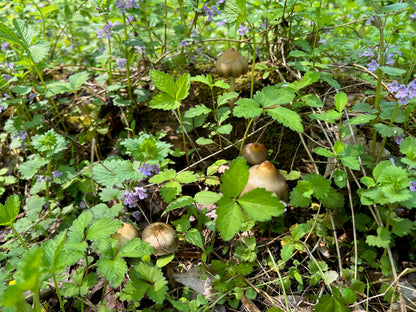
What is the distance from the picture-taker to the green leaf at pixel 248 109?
6.04 ft

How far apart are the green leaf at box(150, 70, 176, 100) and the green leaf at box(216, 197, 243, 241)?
0.91 m

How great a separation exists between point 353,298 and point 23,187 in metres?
3.23

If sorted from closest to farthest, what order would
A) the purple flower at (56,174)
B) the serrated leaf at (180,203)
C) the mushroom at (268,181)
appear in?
the serrated leaf at (180,203), the mushroom at (268,181), the purple flower at (56,174)

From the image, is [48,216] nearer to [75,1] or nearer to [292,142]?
[292,142]

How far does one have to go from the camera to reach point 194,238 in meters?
2.08

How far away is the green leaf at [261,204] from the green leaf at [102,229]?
2.59ft

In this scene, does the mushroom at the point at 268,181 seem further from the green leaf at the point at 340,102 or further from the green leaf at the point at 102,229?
the green leaf at the point at 102,229

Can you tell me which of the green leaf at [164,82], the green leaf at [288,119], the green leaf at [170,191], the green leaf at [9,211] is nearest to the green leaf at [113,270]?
the green leaf at [170,191]

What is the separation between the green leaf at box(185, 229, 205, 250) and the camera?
2053 mm

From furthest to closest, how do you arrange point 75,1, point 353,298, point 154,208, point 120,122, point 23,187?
point 75,1 < point 120,122 < point 23,187 < point 154,208 < point 353,298

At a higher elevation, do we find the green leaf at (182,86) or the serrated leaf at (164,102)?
the green leaf at (182,86)

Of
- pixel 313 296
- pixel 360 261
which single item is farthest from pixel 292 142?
pixel 313 296

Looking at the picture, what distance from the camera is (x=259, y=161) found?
2529mm

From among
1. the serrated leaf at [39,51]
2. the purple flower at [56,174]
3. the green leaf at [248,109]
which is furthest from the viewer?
the purple flower at [56,174]
